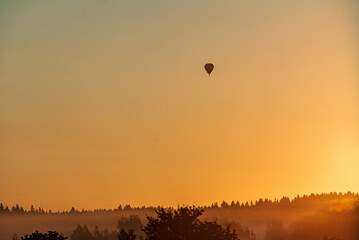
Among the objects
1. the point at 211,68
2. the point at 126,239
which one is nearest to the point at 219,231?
the point at 126,239

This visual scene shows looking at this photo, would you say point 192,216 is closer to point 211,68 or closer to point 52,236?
point 52,236

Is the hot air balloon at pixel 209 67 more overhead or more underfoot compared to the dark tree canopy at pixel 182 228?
more overhead

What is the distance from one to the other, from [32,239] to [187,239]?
26436 mm

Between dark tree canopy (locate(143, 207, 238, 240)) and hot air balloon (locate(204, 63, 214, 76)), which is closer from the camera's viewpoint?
dark tree canopy (locate(143, 207, 238, 240))

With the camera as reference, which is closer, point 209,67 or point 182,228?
point 182,228

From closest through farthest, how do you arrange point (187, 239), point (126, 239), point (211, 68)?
1. point (126, 239)
2. point (187, 239)
3. point (211, 68)

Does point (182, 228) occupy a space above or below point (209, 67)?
below

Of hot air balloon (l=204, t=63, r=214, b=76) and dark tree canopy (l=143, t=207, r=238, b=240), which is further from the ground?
hot air balloon (l=204, t=63, r=214, b=76)

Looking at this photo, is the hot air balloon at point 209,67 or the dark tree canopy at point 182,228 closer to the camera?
the dark tree canopy at point 182,228

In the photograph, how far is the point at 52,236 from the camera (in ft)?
409

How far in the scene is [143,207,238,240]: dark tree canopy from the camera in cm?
14212

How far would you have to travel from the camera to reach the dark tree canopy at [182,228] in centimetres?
14212

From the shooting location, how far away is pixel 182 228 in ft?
472

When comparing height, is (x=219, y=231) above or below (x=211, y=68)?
below
